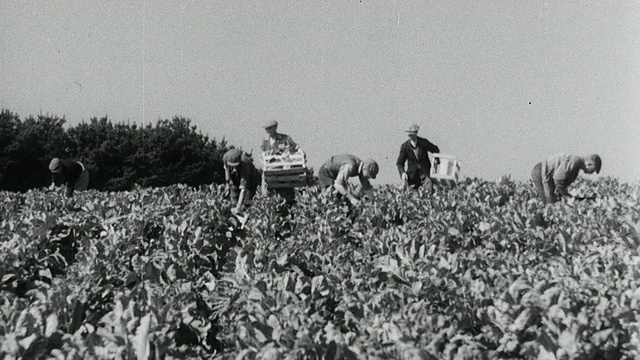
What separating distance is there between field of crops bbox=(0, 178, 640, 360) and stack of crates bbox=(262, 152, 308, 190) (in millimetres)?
3309

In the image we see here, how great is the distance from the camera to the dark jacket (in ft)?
44.4

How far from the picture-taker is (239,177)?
10898mm

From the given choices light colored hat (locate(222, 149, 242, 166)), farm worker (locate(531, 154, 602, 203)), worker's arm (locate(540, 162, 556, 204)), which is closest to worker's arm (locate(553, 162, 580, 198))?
farm worker (locate(531, 154, 602, 203))

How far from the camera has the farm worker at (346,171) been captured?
9.86 metres

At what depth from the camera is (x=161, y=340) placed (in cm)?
330

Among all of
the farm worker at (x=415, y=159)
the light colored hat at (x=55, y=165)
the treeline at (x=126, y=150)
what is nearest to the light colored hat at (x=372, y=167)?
the farm worker at (x=415, y=159)

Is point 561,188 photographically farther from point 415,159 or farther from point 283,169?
point 415,159

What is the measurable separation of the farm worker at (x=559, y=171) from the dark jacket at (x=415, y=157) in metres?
3.37

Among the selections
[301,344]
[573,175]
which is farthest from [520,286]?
[573,175]

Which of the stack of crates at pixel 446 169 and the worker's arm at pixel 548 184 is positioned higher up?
the stack of crates at pixel 446 169

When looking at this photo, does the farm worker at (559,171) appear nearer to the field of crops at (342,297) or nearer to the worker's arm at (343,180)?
the field of crops at (342,297)

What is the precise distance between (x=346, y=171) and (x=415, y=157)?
143 inches

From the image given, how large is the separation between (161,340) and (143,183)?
4673cm

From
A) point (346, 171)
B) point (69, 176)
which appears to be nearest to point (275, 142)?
point (346, 171)
